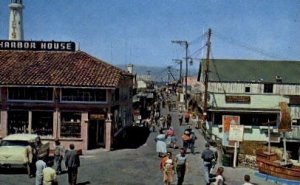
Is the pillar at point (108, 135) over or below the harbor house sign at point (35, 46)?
below

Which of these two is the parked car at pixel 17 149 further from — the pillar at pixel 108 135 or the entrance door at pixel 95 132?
the entrance door at pixel 95 132

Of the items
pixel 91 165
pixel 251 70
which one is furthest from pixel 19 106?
pixel 251 70

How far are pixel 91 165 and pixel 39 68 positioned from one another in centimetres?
1120

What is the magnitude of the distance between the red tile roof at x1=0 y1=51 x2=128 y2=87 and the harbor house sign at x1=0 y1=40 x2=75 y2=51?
0.43 meters

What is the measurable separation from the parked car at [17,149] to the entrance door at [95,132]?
676 centimetres

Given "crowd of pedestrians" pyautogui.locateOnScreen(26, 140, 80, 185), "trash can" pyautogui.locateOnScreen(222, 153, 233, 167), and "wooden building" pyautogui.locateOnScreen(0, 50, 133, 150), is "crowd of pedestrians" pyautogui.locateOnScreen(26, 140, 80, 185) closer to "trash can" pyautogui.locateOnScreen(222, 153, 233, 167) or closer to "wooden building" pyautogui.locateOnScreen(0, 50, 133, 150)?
"wooden building" pyautogui.locateOnScreen(0, 50, 133, 150)

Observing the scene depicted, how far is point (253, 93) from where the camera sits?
48.5m

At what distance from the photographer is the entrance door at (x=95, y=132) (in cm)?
3209

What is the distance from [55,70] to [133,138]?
26.1 ft

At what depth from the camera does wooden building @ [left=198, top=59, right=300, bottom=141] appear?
47.3 m

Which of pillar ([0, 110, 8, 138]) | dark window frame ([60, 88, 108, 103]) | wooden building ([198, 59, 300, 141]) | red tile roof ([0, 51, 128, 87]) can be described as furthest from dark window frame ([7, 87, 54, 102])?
wooden building ([198, 59, 300, 141])

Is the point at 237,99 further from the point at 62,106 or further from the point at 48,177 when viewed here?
the point at 48,177

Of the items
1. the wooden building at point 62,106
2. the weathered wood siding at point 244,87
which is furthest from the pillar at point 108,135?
the weathered wood siding at point 244,87

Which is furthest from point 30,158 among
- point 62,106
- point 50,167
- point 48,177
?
point 62,106
